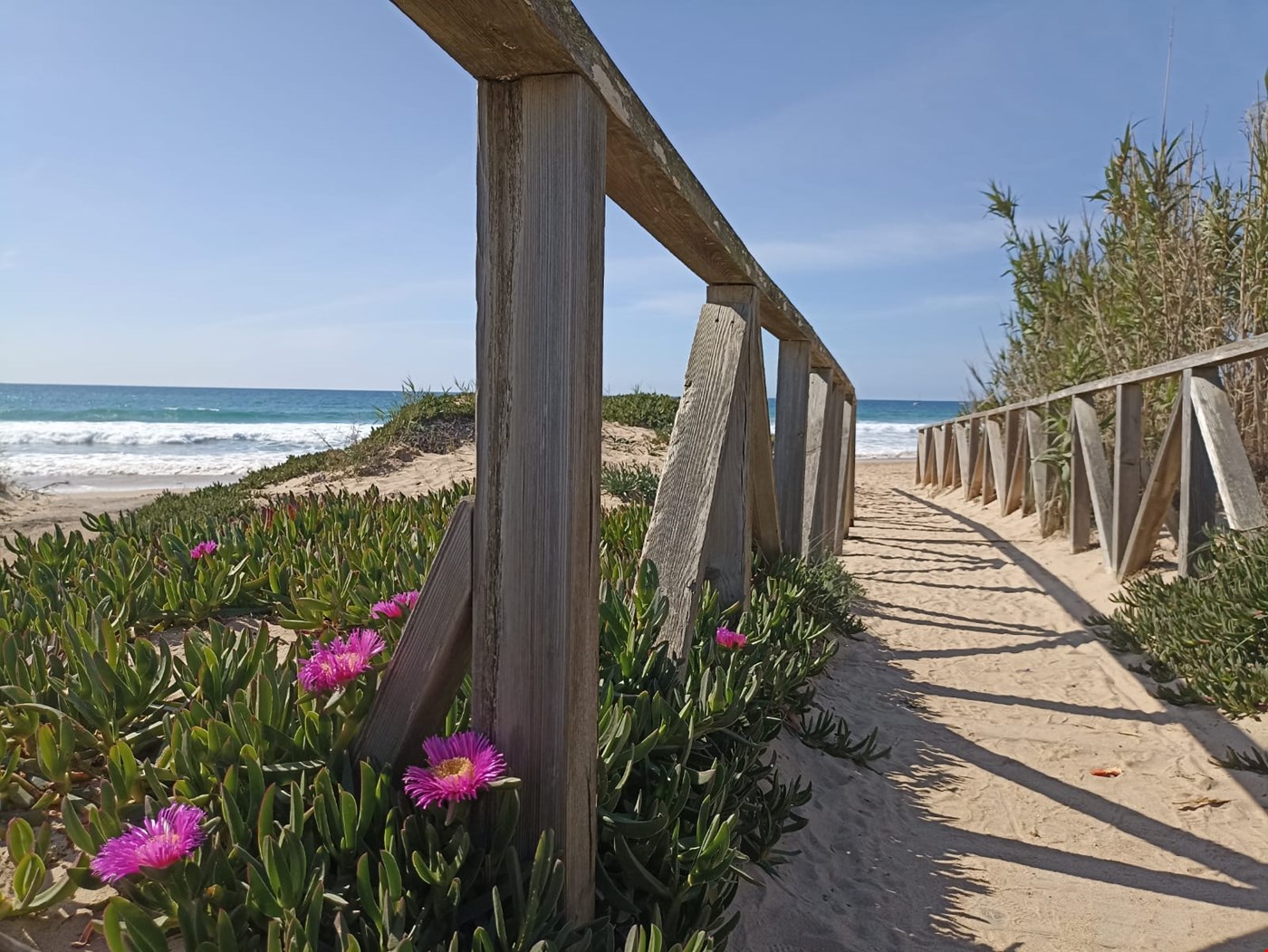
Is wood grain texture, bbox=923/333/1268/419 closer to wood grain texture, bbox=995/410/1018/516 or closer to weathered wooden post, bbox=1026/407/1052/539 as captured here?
weathered wooden post, bbox=1026/407/1052/539

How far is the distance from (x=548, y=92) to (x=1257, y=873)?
2.82 metres

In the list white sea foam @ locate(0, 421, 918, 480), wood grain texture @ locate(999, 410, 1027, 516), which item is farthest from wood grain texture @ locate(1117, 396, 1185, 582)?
white sea foam @ locate(0, 421, 918, 480)

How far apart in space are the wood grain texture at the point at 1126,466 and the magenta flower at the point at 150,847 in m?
5.97

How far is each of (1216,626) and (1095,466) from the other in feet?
9.96

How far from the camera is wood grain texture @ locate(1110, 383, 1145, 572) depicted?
5.80 m

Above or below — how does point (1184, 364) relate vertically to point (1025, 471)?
above

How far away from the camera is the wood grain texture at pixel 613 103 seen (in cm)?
121

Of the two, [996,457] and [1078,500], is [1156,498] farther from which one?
[996,457]

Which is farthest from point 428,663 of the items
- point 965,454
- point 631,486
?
point 965,454

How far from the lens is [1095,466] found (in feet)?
21.1

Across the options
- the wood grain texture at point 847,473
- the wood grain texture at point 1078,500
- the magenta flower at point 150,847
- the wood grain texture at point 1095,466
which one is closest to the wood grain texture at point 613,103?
the magenta flower at point 150,847

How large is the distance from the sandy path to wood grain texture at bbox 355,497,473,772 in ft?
3.22

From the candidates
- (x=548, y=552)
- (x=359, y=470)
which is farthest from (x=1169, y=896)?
(x=359, y=470)

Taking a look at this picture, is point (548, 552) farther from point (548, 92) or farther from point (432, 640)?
point (548, 92)
